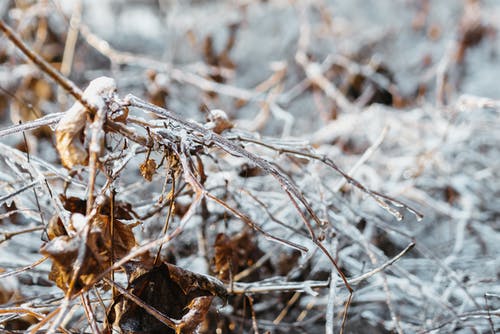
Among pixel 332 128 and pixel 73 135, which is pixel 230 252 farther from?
pixel 332 128

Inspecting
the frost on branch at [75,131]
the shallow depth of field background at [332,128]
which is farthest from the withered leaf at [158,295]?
the frost on branch at [75,131]

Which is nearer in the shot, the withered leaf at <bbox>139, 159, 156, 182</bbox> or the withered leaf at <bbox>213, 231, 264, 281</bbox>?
the withered leaf at <bbox>139, 159, 156, 182</bbox>

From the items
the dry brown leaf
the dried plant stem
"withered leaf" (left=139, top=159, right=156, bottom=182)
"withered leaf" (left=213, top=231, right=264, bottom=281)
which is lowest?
"withered leaf" (left=213, top=231, right=264, bottom=281)

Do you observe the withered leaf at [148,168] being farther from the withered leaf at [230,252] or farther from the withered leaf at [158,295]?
the withered leaf at [230,252]

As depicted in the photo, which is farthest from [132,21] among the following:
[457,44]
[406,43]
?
[457,44]

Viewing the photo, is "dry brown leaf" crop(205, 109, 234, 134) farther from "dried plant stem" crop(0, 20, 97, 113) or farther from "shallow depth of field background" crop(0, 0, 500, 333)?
"dried plant stem" crop(0, 20, 97, 113)

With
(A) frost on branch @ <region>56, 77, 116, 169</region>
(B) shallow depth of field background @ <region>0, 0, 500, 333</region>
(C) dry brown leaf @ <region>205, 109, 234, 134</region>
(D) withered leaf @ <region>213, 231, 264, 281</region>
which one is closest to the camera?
(A) frost on branch @ <region>56, 77, 116, 169</region>

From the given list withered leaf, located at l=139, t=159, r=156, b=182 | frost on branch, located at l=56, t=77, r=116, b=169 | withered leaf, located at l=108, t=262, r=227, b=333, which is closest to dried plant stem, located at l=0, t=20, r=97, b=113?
frost on branch, located at l=56, t=77, r=116, b=169

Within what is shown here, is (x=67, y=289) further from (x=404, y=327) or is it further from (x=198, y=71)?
(x=198, y=71)
